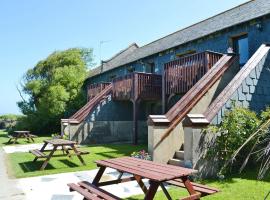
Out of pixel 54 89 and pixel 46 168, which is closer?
Result: pixel 46 168

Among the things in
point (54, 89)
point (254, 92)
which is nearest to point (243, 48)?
point (254, 92)

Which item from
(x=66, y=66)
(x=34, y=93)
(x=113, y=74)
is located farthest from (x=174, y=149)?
(x=34, y=93)

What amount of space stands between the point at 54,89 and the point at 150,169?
20.1m

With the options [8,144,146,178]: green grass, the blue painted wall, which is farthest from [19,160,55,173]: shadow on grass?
the blue painted wall

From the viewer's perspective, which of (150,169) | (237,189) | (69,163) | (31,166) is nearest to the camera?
(150,169)

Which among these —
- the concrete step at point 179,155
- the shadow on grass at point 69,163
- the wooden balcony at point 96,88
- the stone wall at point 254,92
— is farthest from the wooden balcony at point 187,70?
the wooden balcony at point 96,88

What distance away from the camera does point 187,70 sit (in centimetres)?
1172

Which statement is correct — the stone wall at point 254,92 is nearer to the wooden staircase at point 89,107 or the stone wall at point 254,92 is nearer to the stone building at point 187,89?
the stone building at point 187,89

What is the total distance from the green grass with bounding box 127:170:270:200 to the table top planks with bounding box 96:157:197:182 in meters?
1.23

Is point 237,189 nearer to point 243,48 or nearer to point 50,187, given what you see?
point 50,187

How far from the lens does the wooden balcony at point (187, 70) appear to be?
10.8 m

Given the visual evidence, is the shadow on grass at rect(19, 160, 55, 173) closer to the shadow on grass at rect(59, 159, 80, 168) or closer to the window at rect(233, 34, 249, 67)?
the shadow on grass at rect(59, 159, 80, 168)

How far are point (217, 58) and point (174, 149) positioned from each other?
4457 millimetres

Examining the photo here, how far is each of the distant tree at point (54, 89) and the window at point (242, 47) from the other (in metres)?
15.1
